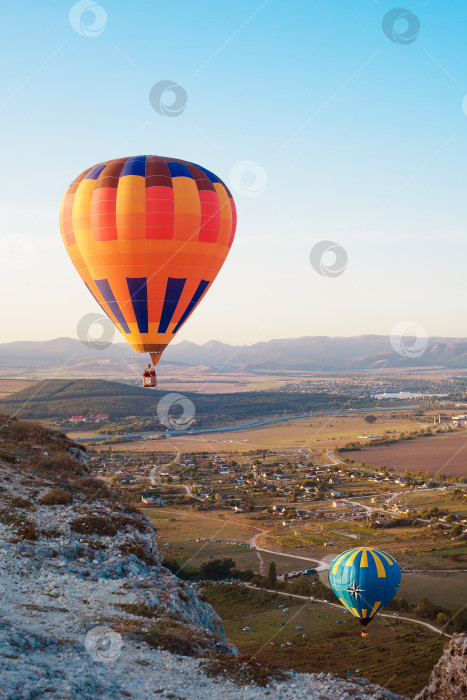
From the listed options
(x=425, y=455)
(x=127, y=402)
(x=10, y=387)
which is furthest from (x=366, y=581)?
(x=10, y=387)

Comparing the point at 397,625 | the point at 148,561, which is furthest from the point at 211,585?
the point at 148,561

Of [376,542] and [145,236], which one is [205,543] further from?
[145,236]

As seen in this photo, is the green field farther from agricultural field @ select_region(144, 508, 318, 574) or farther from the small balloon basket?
the small balloon basket

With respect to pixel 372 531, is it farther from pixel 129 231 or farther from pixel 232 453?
pixel 232 453

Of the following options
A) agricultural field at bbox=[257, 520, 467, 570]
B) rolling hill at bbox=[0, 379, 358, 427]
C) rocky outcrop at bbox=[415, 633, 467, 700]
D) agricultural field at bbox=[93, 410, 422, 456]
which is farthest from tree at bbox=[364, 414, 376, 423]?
rocky outcrop at bbox=[415, 633, 467, 700]

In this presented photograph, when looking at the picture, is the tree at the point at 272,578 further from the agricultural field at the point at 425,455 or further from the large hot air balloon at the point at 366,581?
the agricultural field at the point at 425,455
